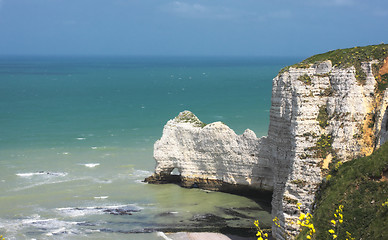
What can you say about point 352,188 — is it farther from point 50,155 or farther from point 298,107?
point 50,155

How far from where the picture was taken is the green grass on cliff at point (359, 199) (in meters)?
20.3

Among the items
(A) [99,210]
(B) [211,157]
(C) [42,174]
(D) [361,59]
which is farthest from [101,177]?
(D) [361,59]

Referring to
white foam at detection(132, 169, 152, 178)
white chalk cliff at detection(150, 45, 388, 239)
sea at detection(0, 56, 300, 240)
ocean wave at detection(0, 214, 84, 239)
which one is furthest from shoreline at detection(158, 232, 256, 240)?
white foam at detection(132, 169, 152, 178)

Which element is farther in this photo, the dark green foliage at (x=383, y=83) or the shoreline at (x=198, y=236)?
the shoreline at (x=198, y=236)

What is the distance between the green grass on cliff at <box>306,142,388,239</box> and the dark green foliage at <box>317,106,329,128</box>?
8.58 m

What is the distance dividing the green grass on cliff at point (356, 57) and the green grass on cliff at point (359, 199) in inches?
432

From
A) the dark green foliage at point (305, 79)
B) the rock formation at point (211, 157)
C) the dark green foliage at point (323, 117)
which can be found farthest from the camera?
the rock formation at point (211, 157)

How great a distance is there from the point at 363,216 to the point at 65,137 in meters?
53.6

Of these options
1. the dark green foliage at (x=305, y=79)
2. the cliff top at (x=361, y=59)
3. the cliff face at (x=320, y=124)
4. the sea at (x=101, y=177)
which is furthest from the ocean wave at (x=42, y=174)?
the dark green foliage at (x=305, y=79)

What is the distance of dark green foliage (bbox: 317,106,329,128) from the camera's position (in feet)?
107

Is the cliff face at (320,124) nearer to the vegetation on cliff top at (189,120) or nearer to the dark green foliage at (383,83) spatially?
the dark green foliage at (383,83)

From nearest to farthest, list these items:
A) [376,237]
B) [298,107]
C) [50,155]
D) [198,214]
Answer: [376,237], [298,107], [198,214], [50,155]

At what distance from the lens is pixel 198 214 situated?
40688mm

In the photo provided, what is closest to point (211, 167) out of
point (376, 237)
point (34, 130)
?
point (376, 237)
